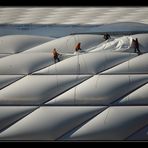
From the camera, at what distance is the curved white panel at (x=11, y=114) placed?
6203 millimetres

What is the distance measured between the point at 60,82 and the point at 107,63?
130cm

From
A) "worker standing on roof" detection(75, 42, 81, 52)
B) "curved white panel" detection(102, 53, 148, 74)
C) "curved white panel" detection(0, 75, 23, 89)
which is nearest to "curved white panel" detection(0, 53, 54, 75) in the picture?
"curved white panel" detection(0, 75, 23, 89)

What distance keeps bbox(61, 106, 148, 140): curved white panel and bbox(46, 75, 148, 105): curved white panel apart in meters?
0.33

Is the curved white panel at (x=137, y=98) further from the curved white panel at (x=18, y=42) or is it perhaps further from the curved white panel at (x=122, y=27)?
the curved white panel at (x=18, y=42)

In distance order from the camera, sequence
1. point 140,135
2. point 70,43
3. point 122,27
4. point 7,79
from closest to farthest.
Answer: point 140,135, point 7,79, point 70,43, point 122,27

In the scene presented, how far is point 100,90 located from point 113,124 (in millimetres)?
912

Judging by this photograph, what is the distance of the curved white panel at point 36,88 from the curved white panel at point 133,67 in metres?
0.71

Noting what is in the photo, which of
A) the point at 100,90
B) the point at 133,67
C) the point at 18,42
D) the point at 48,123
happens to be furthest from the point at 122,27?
the point at 48,123

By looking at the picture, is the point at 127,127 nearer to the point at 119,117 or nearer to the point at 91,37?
the point at 119,117

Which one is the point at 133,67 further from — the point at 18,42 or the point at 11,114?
the point at 18,42

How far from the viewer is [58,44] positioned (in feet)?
26.6

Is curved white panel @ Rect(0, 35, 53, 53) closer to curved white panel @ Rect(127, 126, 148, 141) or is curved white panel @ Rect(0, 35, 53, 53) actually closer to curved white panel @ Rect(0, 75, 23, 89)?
curved white panel @ Rect(0, 75, 23, 89)

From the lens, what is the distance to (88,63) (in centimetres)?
→ 732
